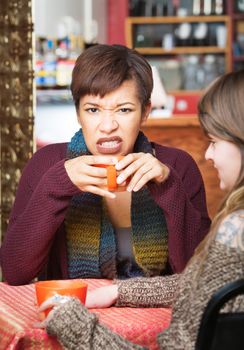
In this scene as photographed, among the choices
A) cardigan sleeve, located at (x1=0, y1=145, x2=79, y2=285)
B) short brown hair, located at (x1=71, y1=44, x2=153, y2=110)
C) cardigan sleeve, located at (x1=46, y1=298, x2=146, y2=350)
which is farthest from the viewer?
short brown hair, located at (x1=71, y1=44, x2=153, y2=110)

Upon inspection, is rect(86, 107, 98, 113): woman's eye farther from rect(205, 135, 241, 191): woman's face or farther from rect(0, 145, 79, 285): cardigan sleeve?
rect(205, 135, 241, 191): woman's face

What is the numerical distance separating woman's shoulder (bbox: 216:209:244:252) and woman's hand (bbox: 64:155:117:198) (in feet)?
1.72

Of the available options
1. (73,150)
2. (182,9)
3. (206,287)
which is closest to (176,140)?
(73,150)

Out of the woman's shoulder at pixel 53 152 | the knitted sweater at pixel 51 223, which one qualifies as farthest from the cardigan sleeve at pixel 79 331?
the woman's shoulder at pixel 53 152

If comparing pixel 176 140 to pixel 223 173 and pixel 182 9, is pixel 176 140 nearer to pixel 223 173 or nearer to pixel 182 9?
pixel 223 173

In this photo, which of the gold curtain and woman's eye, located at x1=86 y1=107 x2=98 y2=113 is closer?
woman's eye, located at x1=86 y1=107 x2=98 y2=113

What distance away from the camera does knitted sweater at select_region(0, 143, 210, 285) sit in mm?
2191

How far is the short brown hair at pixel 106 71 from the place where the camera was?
7.48 feet

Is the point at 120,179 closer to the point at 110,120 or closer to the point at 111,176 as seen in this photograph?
the point at 111,176

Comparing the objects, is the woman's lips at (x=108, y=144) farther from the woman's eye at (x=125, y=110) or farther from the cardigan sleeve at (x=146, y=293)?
the cardigan sleeve at (x=146, y=293)

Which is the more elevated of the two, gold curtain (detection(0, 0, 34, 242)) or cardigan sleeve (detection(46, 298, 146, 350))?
gold curtain (detection(0, 0, 34, 242))

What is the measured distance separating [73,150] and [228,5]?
973 centimetres

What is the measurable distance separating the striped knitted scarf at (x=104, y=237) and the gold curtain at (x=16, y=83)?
31.7 inches

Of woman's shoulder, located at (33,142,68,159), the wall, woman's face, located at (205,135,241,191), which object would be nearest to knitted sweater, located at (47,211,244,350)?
woman's face, located at (205,135,241,191)
